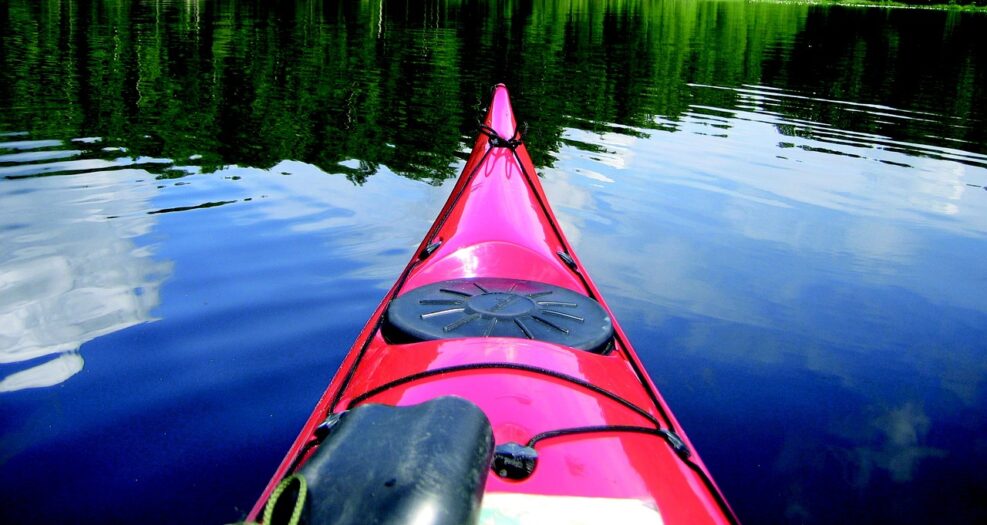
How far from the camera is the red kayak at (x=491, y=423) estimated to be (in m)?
1.46

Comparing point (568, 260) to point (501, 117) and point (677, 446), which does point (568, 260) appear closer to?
point (677, 446)

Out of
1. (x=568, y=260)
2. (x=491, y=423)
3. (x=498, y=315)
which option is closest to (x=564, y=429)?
(x=491, y=423)

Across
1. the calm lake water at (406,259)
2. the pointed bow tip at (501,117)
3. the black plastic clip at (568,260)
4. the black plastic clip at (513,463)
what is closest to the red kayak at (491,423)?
the black plastic clip at (513,463)

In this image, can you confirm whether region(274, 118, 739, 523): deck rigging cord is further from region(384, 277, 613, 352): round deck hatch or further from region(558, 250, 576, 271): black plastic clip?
region(558, 250, 576, 271): black plastic clip

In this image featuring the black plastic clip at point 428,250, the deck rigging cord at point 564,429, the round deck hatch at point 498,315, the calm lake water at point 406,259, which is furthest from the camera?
the black plastic clip at point 428,250

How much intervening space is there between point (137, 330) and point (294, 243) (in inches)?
72.9

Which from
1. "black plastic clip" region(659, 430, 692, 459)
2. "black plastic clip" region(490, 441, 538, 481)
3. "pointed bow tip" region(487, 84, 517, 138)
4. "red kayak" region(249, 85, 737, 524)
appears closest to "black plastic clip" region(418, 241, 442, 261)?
"red kayak" region(249, 85, 737, 524)

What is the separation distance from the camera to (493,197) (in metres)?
4.68

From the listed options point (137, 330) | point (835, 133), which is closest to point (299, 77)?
point (835, 133)

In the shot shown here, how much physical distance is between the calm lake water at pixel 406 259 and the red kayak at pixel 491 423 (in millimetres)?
1237

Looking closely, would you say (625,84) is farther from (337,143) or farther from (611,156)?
(337,143)

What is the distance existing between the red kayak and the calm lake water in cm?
124

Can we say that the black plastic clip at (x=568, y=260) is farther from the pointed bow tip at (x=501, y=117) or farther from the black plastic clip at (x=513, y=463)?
the black plastic clip at (x=513, y=463)

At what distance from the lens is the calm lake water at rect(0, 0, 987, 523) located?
12.4 ft
